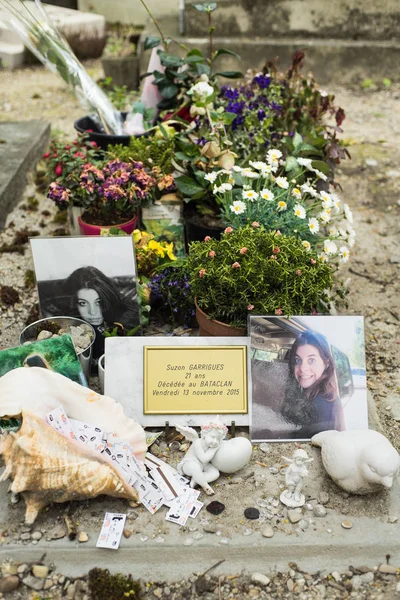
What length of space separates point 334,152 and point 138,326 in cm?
188

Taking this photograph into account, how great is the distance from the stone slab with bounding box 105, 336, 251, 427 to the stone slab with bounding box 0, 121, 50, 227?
203 centimetres

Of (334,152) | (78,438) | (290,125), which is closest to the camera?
(78,438)

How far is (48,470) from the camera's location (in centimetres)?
198

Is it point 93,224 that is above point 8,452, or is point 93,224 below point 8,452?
above

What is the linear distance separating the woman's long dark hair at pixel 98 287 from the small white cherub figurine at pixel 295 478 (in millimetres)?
1075

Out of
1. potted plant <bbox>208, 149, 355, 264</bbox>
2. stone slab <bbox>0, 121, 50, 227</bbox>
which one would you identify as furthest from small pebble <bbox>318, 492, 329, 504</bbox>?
stone slab <bbox>0, 121, 50, 227</bbox>

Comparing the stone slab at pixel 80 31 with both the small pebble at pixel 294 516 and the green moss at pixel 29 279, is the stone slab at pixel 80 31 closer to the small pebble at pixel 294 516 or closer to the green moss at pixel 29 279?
the green moss at pixel 29 279

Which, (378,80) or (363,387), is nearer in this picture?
(363,387)

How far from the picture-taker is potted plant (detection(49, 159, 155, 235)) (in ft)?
10.5

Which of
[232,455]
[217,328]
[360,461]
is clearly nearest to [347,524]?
[360,461]

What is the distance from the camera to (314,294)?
100 inches

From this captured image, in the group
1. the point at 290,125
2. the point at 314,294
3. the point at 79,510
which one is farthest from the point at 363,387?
the point at 290,125

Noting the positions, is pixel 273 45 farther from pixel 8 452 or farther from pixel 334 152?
pixel 8 452

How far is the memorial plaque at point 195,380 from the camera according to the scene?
2.45 meters
